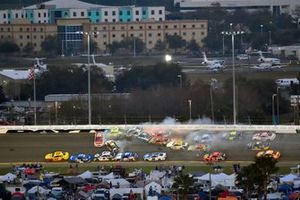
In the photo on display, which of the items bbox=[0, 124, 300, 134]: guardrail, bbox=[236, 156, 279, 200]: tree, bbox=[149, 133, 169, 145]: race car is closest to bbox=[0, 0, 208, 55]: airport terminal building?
bbox=[0, 124, 300, 134]: guardrail

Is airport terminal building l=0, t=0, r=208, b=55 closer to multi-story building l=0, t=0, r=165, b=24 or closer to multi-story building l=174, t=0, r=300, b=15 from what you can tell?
multi-story building l=0, t=0, r=165, b=24

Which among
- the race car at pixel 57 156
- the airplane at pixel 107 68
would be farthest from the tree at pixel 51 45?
the race car at pixel 57 156

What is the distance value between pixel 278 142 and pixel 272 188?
336 centimetres

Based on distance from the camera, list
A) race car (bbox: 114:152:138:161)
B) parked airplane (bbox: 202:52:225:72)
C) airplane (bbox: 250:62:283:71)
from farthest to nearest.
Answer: parked airplane (bbox: 202:52:225:72) → airplane (bbox: 250:62:283:71) → race car (bbox: 114:152:138:161)

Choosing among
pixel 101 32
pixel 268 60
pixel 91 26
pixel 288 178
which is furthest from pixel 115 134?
pixel 101 32

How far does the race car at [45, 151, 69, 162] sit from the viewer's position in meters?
20.3

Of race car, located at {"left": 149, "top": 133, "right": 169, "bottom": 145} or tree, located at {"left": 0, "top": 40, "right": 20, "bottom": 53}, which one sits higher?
tree, located at {"left": 0, "top": 40, "right": 20, "bottom": 53}

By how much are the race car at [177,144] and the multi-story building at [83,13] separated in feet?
47.0

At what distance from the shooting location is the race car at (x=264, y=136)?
20.7 metres

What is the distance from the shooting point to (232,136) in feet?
68.9

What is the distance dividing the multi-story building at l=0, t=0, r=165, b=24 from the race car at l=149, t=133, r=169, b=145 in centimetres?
1378

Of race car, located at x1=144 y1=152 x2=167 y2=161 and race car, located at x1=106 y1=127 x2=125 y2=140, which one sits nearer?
race car, located at x1=144 y1=152 x2=167 y2=161

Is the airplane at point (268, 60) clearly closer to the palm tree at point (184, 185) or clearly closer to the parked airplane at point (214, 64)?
the parked airplane at point (214, 64)

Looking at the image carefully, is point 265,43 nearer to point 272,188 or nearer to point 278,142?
point 278,142
